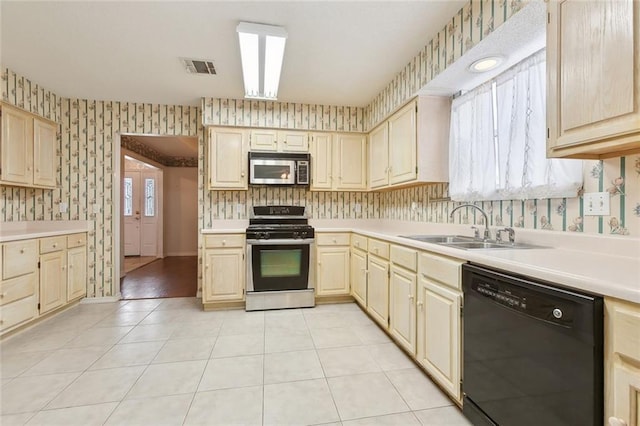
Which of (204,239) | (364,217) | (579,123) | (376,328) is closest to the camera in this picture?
(579,123)

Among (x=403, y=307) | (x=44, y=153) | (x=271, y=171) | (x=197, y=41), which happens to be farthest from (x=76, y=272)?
(x=403, y=307)

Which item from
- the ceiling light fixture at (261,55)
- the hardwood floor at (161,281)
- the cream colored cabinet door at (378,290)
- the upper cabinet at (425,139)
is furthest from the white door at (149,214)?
the upper cabinet at (425,139)

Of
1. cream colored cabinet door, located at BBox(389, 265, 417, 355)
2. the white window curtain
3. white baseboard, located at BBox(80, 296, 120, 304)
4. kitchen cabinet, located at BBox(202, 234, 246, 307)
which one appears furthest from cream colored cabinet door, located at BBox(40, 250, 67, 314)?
the white window curtain

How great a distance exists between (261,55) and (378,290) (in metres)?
2.31

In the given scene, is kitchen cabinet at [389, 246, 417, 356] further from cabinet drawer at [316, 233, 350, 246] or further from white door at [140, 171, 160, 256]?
white door at [140, 171, 160, 256]

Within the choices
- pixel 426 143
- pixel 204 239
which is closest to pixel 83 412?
pixel 204 239

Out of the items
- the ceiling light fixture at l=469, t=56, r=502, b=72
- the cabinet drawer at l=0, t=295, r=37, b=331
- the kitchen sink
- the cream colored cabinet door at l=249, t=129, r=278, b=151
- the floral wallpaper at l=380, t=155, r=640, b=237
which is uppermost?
the ceiling light fixture at l=469, t=56, r=502, b=72

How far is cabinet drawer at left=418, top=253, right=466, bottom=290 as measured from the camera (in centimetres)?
156

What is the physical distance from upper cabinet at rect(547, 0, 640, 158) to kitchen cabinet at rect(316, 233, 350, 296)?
2.38 metres

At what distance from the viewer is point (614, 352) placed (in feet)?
2.88

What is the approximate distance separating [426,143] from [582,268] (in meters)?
1.72

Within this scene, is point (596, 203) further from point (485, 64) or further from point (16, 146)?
point (16, 146)

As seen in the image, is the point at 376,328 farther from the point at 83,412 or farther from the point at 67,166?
the point at 67,166

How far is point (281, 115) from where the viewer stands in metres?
3.74
